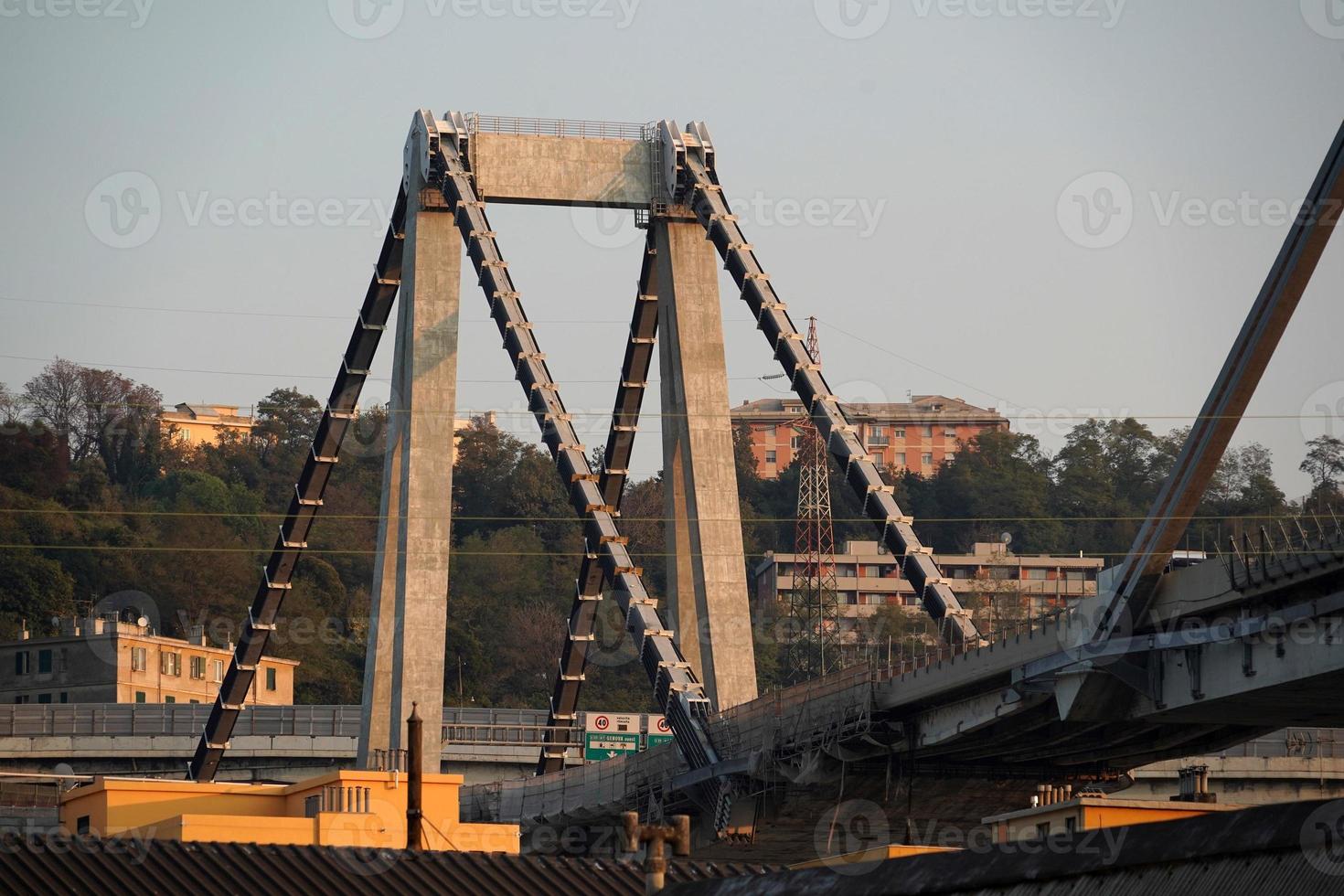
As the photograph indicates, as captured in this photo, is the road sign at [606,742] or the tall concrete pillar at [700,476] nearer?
the tall concrete pillar at [700,476]

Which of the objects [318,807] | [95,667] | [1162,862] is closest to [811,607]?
[95,667]

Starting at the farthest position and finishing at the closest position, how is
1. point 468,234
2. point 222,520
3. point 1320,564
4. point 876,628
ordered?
point 222,520
point 876,628
point 468,234
point 1320,564

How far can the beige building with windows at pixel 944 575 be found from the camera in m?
150

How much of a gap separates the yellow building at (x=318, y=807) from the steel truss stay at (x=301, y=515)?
4012cm

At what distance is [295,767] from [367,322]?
1692 cm

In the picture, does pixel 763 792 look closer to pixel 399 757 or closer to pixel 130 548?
pixel 399 757

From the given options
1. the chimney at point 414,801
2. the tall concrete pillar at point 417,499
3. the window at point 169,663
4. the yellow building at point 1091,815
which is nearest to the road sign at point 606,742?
the tall concrete pillar at point 417,499

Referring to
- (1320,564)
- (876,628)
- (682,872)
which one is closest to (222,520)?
(876,628)

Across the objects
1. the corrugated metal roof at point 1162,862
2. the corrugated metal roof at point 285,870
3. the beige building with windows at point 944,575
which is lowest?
the corrugated metal roof at point 285,870

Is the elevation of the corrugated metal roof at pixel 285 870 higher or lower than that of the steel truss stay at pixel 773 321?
lower

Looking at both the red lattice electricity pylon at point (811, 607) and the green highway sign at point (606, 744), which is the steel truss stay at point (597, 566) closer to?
the green highway sign at point (606, 744)

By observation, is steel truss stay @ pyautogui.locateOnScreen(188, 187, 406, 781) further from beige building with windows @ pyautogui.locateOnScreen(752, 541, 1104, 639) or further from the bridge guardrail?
beige building with windows @ pyautogui.locateOnScreen(752, 541, 1104, 639)

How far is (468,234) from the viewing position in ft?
241

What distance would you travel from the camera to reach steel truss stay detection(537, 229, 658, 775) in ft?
270
